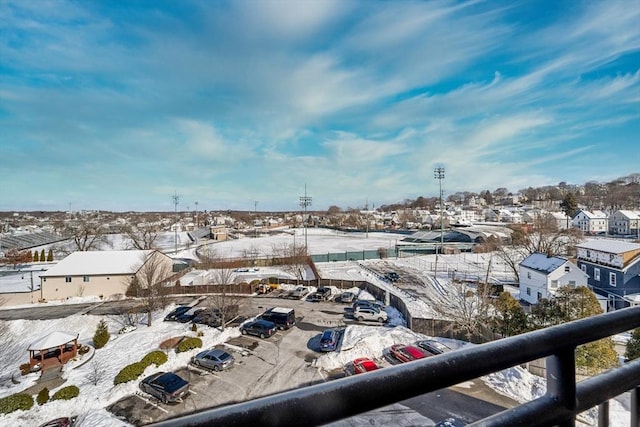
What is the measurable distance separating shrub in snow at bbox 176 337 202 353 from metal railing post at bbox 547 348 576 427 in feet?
49.0

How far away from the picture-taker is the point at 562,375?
0.78m

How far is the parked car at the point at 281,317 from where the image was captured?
15.9 meters

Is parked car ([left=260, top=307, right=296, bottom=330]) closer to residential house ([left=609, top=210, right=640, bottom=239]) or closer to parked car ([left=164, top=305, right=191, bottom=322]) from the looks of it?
parked car ([left=164, top=305, right=191, bottom=322])

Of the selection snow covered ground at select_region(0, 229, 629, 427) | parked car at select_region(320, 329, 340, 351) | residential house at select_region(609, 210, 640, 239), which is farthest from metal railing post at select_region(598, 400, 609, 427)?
residential house at select_region(609, 210, 640, 239)

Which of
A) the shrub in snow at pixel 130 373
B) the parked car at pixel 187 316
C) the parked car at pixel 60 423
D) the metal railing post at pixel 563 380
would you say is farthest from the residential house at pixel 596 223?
the metal railing post at pixel 563 380

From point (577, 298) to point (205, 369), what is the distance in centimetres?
1378

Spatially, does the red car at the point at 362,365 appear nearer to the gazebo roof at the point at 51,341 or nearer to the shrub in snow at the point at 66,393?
the shrub in snow at the point at 66,393

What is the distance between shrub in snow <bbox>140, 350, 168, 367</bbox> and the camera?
12.1 meters

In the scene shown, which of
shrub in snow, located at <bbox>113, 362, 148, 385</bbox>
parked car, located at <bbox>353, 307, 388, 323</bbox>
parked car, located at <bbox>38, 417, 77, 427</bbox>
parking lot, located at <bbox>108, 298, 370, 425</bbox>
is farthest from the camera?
parked car, located at <bbox>353, 307, 388, 323</bbox>

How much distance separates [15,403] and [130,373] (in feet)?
9.64

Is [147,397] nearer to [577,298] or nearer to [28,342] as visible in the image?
[28,342]

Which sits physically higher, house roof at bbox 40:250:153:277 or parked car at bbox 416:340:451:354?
house roof at bbox 40:250:153:277

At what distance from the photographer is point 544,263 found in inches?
731

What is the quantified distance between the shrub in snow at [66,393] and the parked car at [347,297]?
13405mm
